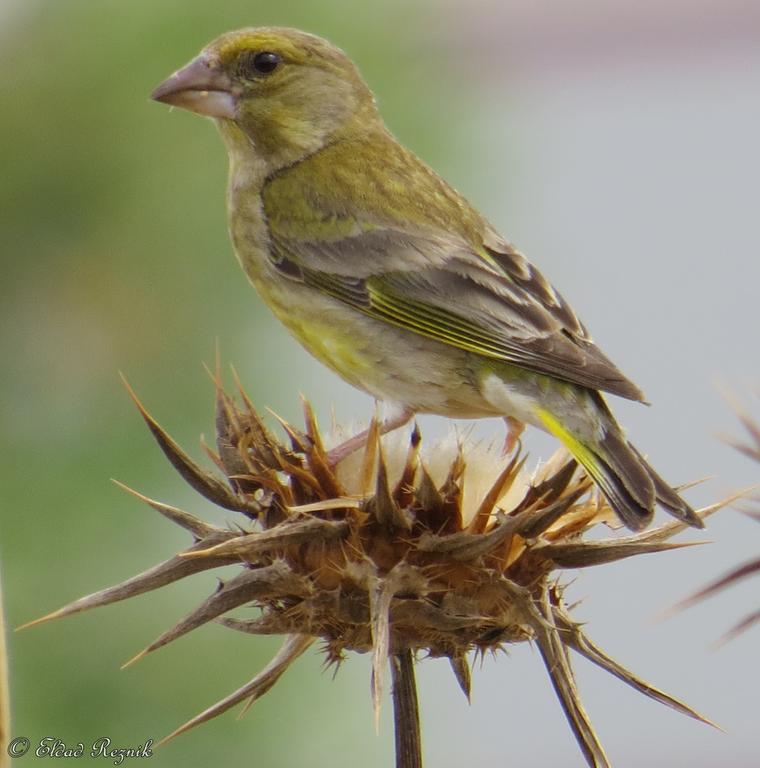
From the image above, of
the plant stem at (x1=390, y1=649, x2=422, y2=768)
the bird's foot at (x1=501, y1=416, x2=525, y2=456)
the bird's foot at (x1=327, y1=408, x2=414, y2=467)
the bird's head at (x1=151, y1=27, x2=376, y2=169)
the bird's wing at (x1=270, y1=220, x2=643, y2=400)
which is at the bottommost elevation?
the plant stem at (x1=390, y1=649, x2=422, y2=768)

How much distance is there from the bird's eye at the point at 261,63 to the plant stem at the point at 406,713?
183cm

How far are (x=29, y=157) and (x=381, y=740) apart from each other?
414 centimetres

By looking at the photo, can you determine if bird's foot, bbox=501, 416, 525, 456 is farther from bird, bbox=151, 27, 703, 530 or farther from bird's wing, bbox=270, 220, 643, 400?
bird's wing, bbox=270, 220, 643, 400

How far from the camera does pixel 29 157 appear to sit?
9.06 metres

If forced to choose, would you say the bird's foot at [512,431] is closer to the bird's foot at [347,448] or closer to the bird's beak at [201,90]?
the bird's foot at [347,448]

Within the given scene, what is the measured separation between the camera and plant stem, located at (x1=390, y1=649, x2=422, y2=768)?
251cm

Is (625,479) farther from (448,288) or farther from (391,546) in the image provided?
(448,288)

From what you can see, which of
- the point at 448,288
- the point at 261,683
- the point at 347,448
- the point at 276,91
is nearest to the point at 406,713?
the point at 261,683

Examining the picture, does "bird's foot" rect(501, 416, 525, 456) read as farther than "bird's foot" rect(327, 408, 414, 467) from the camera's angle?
Yes

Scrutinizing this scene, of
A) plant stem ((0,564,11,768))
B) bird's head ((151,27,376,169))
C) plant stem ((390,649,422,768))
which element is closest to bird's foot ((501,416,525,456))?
plant stem ((390,649,422,768))

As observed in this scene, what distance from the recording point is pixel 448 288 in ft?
11.9

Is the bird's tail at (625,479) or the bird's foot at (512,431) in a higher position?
the bird's tail at (625,479)

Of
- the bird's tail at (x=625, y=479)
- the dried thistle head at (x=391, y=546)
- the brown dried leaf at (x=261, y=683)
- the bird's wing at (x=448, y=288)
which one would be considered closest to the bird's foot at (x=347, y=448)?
the dried thistle head at (x=391, y=546)

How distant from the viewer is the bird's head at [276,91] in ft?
12.7
